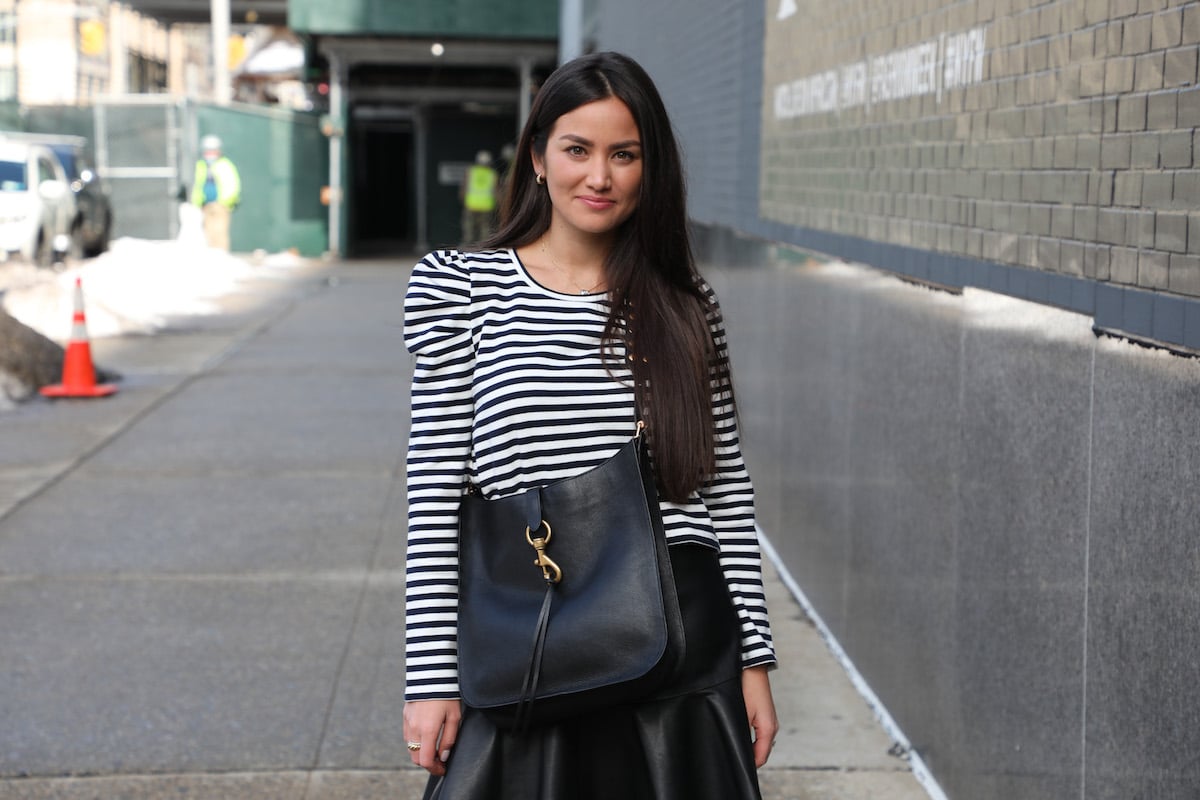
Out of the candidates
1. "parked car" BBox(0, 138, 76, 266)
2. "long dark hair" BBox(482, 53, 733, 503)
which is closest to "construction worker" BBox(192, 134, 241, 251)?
"parked car" BBox(0, 138, 76, 266)

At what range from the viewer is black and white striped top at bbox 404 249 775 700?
7.90 ft

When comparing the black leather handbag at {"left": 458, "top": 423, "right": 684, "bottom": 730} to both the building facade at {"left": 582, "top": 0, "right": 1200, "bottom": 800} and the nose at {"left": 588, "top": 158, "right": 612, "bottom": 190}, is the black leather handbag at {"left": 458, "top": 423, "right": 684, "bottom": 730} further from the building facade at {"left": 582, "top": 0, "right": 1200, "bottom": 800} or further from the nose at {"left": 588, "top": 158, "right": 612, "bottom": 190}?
the building facade at {"left": 582, "top": 0, "right": 1200, "bottom": 800}

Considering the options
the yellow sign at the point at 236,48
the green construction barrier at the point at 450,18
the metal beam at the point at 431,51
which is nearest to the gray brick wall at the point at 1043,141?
the green construction barrier at the point at 450,18

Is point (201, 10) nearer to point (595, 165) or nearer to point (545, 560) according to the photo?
point (595, 165)

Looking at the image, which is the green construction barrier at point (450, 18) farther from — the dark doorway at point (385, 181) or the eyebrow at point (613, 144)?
the eyebrow at point (613, 144)

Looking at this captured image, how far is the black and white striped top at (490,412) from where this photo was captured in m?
2.41

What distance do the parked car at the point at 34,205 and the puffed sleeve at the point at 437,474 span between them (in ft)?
68.5

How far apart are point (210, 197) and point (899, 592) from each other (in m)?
20.4

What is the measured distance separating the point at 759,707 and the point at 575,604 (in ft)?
1.44

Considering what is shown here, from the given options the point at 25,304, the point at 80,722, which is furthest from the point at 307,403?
the point at 80,722

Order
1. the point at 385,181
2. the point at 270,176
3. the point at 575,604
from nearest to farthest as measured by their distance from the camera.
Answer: the point at 575,604 → the point at 270,176 → the point at 385,181

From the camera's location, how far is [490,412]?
244 cm

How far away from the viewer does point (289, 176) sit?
2741cm

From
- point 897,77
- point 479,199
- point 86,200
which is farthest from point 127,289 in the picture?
point 897,77
